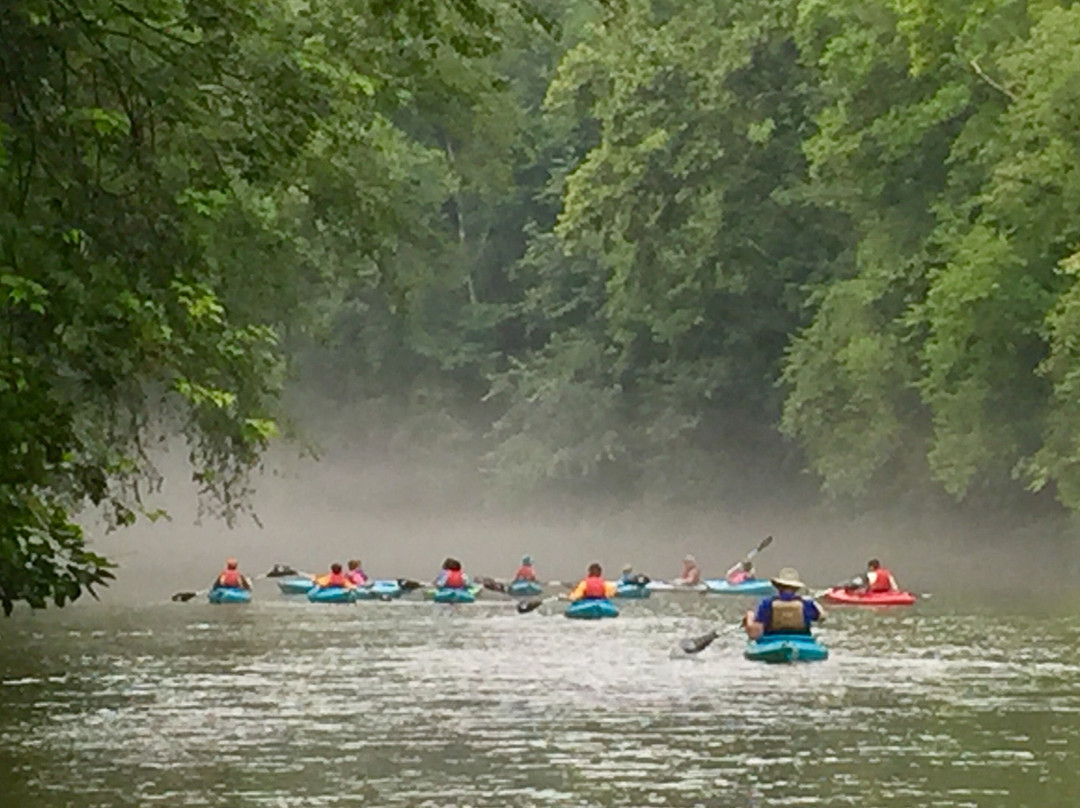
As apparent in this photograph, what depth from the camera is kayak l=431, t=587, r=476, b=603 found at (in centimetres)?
4134

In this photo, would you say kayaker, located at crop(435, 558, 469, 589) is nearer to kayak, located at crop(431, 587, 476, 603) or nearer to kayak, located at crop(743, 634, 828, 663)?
kayak, located at crop(431, 587, 476, 603)

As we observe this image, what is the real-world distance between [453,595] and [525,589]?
1462mm

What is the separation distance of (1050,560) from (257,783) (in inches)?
1459

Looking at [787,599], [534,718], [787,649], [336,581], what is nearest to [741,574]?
[336,581]

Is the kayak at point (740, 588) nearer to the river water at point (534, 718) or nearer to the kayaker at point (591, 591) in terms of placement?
the kayaker at point (591, 591)

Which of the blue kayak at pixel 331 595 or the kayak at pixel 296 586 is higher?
the kayak at pixel 296 586

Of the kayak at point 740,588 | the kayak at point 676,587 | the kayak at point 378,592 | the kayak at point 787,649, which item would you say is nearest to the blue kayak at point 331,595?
the kayak at point 378,592

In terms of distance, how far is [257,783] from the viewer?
16391 millimetres

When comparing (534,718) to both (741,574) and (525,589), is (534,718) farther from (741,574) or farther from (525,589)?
(741,574)

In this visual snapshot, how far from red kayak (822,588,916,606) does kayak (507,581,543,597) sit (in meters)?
5.35

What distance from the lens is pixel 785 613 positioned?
26469 millimetres

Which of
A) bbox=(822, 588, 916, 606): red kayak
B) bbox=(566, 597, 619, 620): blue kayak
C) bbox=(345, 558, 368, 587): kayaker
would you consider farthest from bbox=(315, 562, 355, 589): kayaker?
bbox=(822, 588, 916, 606): red kayak

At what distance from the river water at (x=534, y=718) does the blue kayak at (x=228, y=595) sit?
25.9 feet

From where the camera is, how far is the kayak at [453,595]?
4134 centimetres
